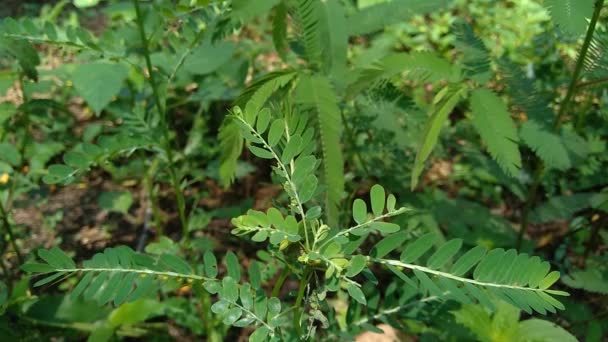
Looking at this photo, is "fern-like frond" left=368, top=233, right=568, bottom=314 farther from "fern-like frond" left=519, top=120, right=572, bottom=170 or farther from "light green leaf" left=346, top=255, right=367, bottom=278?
"fern-like frond" left=519, top=120, right=572, bottom=170

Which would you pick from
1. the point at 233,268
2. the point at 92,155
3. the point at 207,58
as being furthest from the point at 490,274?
the point at 207,58

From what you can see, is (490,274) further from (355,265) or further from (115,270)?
(115,270)

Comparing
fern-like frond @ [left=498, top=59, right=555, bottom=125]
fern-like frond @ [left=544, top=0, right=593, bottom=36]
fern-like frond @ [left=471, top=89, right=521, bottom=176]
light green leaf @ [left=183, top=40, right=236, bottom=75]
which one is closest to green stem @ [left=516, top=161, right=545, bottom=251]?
fern-like frond @ [left=498, top=59, right=555, bottom=125]

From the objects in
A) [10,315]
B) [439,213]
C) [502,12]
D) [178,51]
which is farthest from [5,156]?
[502,12]

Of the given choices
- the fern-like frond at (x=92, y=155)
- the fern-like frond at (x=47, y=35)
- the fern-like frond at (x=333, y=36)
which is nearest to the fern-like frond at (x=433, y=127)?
the fern-like frond at (x=333, y=36)

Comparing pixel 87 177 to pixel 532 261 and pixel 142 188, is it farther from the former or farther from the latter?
pixel 532 261
